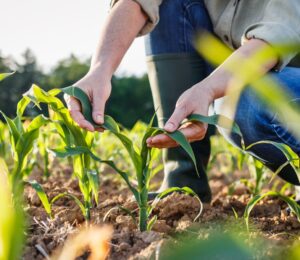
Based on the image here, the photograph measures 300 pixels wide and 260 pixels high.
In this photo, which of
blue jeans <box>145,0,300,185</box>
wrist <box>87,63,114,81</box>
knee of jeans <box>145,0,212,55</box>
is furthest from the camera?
knee of jeans <box>145,0,212,55</box>

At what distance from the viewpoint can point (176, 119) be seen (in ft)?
5.01

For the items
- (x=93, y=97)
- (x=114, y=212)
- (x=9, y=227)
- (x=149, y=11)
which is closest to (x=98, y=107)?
(x=93, y=97)

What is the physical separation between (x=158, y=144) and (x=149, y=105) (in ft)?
115

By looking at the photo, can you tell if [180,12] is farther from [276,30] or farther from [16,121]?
[16,121]

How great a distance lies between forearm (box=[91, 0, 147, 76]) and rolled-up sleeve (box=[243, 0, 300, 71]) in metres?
0.39

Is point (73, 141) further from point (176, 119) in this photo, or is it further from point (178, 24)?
point (178, 24)

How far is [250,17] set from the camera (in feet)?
6.79

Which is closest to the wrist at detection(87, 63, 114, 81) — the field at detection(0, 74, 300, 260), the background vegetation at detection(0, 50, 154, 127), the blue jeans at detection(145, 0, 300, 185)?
Result: the field at detection(0, 74, 300, 260)

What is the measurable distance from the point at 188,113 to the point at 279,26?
0.48 meters

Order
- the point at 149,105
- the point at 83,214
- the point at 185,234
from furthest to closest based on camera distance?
the point at 149,105 → the point at 83,214 → the point at 185,234

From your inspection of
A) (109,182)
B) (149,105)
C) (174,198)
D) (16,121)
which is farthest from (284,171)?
(149,105)

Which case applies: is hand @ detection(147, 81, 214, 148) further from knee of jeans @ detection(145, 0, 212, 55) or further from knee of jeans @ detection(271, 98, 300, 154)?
knee of jeans @ detection(145, 0, 212, 55)

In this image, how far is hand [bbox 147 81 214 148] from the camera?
153 centimetres

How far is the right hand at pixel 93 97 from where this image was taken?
5.13 feet
